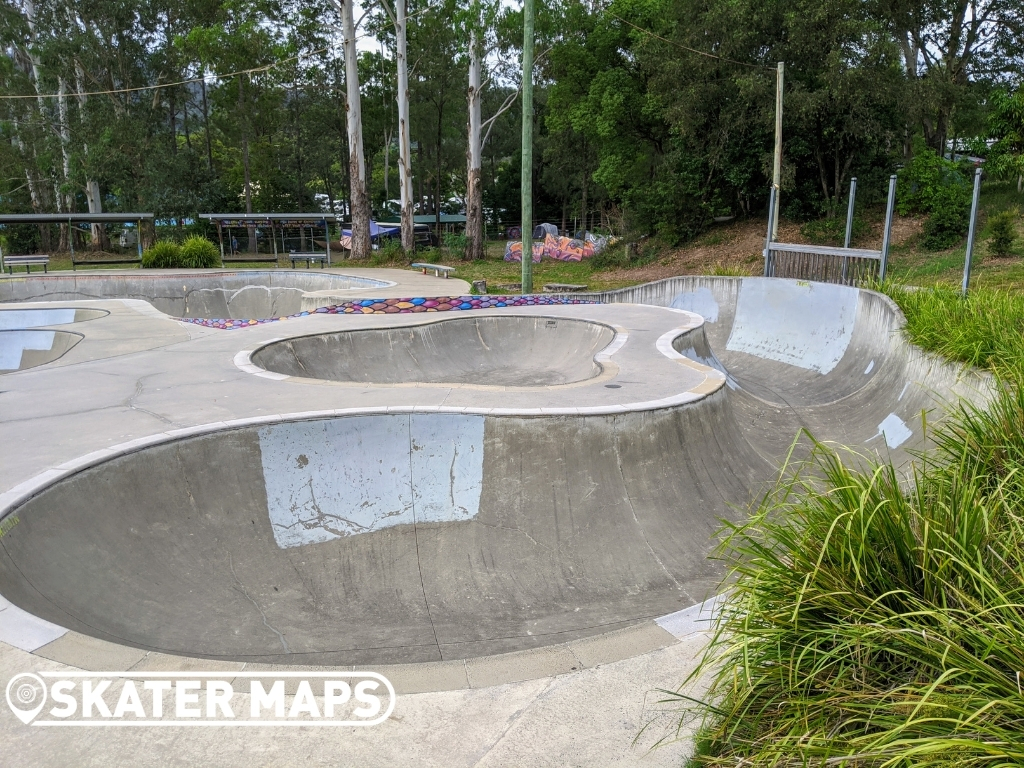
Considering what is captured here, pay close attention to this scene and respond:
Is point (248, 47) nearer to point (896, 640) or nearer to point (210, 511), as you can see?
point (210, 511)

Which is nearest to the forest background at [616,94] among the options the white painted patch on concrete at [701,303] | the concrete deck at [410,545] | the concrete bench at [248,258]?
the concrete bench at [248,258]

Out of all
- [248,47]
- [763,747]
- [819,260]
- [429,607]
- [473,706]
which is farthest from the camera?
[248,47]

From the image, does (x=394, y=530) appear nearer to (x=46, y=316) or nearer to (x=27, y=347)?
(x=27, y=347)

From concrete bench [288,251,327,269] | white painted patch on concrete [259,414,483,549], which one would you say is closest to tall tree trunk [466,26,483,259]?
concrete bench [288,251,327,269]

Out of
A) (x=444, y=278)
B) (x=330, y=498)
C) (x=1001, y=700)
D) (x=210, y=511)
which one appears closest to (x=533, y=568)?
(x=330, y=498)

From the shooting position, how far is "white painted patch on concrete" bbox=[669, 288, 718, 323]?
1678cm

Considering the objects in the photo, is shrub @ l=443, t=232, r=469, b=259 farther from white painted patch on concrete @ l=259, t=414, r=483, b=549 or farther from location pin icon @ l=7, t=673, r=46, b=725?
location pin icon @ l=7, t=673, r=46, b=725

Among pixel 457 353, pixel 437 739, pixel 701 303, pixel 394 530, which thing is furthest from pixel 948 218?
pixel 437 739

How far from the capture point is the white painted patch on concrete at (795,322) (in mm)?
12734

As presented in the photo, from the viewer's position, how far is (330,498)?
625 centimetres

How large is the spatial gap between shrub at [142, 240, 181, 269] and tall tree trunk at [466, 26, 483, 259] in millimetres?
11725

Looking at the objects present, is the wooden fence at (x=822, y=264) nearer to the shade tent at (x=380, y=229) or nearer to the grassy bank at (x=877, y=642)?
the grassy bank at (x=877, y=642)

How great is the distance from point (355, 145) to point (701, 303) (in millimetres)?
18718

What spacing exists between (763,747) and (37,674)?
2903mm
